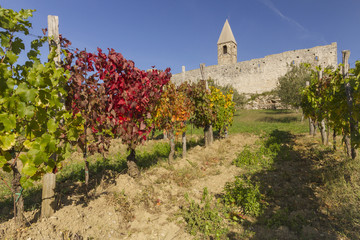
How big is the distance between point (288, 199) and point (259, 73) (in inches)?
1239

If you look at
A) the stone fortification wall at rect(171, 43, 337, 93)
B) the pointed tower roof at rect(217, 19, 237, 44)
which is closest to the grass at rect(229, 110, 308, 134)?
the stone fortification wall at rect(171, 43, 337, 93)

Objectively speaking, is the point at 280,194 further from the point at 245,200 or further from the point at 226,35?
the point at 226,35

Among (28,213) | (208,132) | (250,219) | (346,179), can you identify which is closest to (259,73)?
(208,132)

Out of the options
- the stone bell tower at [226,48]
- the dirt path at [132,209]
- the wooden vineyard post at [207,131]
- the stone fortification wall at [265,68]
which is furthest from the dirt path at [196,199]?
the stone bell tower at [226,48]

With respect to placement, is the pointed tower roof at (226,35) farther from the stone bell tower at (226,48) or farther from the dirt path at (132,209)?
the dirt path at (132,209)

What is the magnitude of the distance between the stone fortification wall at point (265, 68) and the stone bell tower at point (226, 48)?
159 inches

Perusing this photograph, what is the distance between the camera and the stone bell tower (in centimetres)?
3928

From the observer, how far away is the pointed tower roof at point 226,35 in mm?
39494

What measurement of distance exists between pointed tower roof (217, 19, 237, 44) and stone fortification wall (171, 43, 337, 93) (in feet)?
22.0

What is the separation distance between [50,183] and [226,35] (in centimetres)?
4290

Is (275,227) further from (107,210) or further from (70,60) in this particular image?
(70,60)

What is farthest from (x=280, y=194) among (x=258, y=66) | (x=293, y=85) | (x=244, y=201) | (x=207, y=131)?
(x=258, y=66)

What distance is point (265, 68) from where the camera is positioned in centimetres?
3206

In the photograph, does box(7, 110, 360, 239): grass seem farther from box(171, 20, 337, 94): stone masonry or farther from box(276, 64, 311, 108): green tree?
box(171, 20, 337, 94): stone masonry
